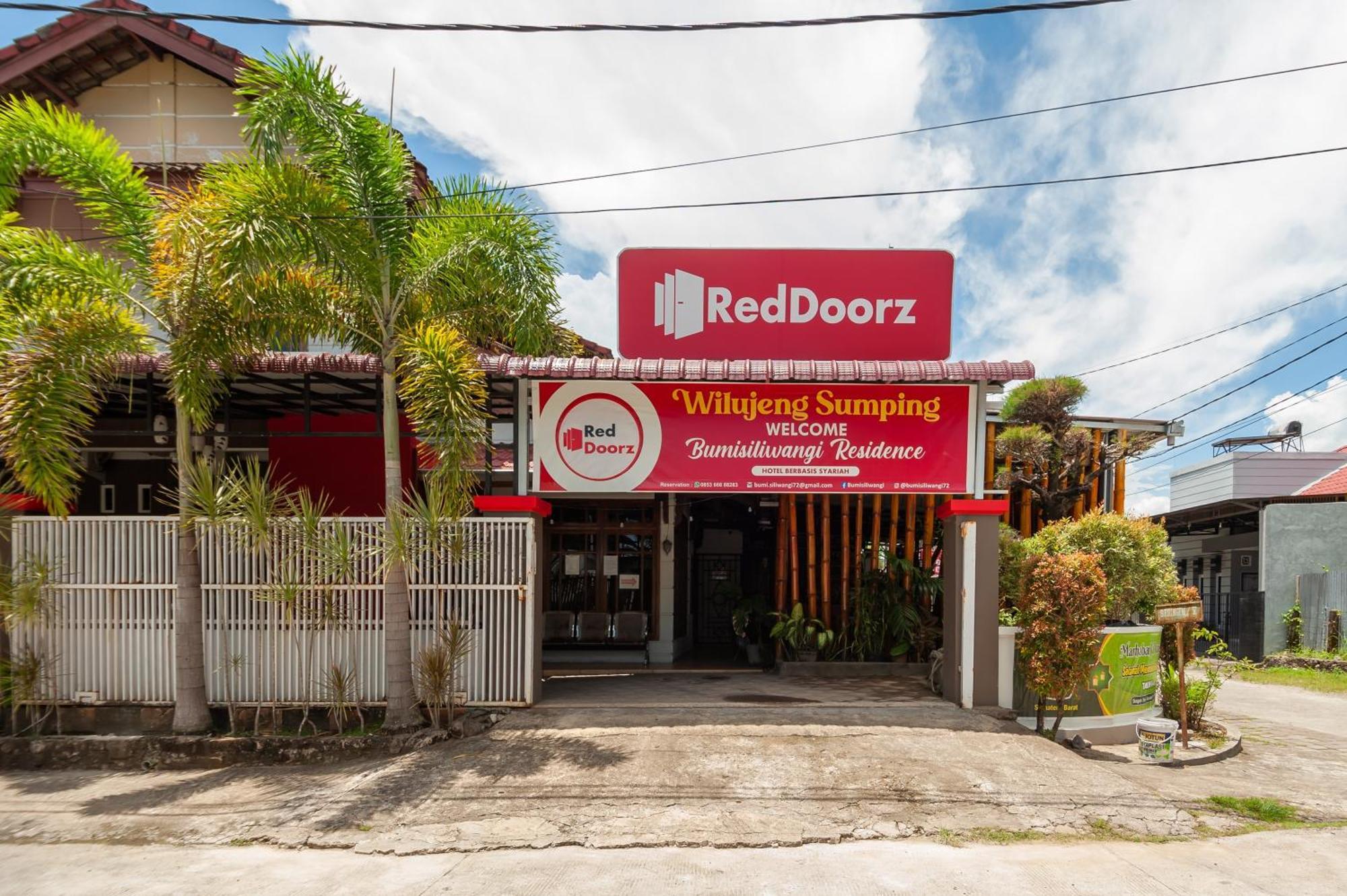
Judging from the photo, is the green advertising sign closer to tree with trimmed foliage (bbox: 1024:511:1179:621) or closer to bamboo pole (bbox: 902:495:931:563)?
tree with trimmed foliage (bbox: 1024:511:1179:621)

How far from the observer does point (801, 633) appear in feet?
41.3

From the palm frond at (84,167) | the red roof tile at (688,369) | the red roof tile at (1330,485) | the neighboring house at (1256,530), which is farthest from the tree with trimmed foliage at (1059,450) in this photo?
the red roof tile at (1330,485)

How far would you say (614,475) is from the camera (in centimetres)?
1023

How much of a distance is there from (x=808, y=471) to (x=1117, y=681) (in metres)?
4.52

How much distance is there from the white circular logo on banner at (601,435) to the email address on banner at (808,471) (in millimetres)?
1258

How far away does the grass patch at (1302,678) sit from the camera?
16594 mm

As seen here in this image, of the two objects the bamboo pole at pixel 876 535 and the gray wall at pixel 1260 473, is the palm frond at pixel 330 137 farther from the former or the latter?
the gray wall at pixel 1260 473

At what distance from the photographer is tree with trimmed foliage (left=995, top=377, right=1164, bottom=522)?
1309 cm

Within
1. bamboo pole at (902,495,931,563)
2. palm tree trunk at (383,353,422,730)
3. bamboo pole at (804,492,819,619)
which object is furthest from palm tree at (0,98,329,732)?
bamboo pole at (902,495,931,563)

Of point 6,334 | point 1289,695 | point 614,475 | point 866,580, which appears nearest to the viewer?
point 6,334

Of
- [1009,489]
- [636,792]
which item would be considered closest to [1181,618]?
[1009,489]

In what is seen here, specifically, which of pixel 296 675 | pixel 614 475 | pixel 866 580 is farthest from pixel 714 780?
pixel 866 580

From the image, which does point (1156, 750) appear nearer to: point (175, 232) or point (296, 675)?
point (296, 675)

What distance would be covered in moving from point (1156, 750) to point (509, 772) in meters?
6.81
